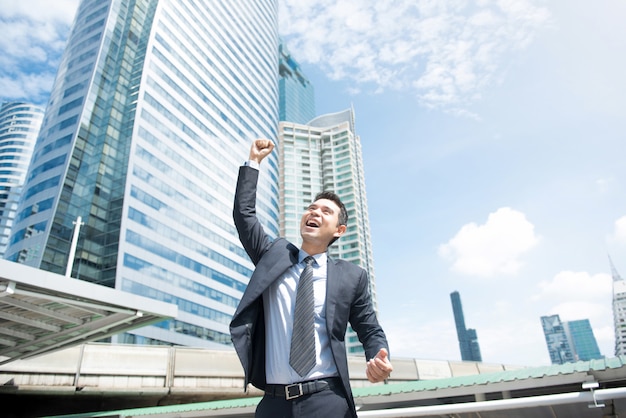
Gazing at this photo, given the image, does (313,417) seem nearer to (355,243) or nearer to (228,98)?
(228,98)

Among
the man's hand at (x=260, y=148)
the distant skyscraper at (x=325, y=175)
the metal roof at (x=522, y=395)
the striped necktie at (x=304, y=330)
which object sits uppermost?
the distant skyscraper at (x=325, y=175)

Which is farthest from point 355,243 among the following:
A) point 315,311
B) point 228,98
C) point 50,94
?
point 315,311

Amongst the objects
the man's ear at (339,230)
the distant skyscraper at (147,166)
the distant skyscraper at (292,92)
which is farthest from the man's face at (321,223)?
the distant skyscraper at (292,92)

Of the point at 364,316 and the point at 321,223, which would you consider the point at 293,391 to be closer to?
the point at 364,316

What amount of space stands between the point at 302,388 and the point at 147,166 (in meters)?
53.1

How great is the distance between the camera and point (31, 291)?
27.5 ft

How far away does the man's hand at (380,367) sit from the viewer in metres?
1.99

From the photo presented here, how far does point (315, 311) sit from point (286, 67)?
157584mm

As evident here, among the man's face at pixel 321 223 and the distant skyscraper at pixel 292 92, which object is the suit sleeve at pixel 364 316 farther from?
the distant skyscraper at pixel 292 92

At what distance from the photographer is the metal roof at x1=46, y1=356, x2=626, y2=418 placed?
5254mm

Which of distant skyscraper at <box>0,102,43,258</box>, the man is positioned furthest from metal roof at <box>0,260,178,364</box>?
distant skyscraper at <box>0,102,43,258</box>

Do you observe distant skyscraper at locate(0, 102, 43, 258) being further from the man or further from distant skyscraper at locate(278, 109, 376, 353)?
the man

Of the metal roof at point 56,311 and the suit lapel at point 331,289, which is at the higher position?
the metal roof at point 56,311

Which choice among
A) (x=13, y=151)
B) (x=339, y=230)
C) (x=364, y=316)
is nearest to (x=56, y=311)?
(x=339, y=230)
